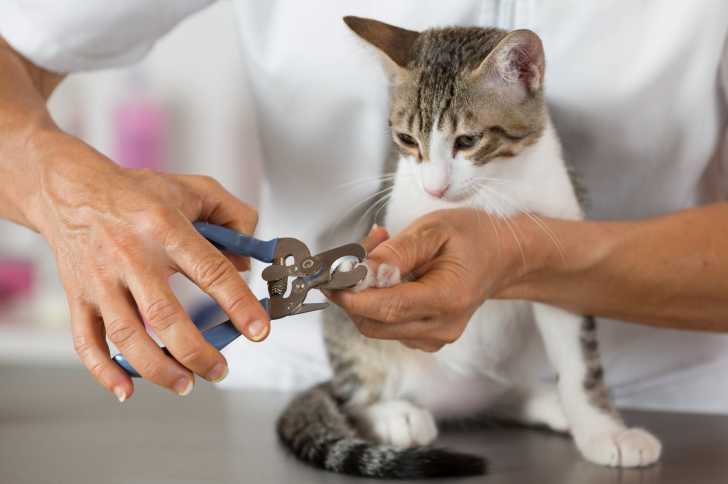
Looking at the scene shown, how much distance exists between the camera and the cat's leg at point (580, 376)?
1154 mm

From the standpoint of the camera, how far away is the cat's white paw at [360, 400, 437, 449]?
118cm

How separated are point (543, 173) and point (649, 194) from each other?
19 cm

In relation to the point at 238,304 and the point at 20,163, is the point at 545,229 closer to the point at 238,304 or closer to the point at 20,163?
the point at 238,304

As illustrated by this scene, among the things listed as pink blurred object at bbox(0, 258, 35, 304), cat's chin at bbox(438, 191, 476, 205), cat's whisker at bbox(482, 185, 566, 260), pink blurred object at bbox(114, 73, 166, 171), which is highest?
cat's chin at bbox(438, 191, 476, 205)

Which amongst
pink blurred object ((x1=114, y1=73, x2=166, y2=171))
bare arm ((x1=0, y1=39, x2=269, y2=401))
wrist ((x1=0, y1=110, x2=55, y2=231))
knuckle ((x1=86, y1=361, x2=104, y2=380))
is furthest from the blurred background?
knuckle ((x1=86, y1=361, x2=104, y2=380))

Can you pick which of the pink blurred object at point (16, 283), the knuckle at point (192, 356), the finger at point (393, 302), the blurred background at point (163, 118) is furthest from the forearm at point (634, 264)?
the pink blurred object at point (16, 283)

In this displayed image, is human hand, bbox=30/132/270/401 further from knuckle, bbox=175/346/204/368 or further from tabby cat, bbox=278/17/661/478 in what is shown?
tabby cat, bbox=278/17/661/478

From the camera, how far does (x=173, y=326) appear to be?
2.60 feet

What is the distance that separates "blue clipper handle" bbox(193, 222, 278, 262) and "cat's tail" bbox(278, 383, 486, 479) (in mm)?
275

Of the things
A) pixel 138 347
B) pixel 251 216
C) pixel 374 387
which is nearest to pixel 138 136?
pixel 374 387

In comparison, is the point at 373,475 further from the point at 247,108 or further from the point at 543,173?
the point at 247,108

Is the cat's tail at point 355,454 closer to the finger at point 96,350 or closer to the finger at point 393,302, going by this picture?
the finger at point 393,302

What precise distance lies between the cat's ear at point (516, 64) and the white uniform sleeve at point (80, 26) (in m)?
0.40

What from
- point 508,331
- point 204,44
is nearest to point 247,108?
point 204,44
